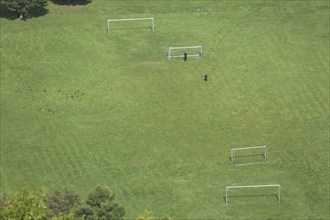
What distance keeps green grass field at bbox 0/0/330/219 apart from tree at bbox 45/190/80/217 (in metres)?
8.02

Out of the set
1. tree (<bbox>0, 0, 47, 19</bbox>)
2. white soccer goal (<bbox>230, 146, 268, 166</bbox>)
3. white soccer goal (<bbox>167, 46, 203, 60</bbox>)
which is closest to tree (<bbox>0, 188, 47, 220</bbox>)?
white soccer goal (<bbox>230, 146, 268, 166</bbox>)

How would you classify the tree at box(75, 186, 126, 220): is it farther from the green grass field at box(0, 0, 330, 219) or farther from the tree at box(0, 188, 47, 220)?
the tree at box(0, 188, 47, 220)

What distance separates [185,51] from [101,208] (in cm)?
3732

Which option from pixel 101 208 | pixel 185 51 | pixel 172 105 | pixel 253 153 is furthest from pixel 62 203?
pixel 185 51

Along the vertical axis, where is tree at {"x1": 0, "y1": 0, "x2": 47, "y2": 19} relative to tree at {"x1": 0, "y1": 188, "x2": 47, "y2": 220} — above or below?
above

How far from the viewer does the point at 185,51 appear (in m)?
98.2

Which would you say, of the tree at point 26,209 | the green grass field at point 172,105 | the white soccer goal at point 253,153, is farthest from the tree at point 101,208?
the white soccer goal at point 253,153

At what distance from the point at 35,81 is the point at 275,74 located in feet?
89.1

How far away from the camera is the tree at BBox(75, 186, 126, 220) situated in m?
64.1

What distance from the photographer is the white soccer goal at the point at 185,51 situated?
97.3 meters

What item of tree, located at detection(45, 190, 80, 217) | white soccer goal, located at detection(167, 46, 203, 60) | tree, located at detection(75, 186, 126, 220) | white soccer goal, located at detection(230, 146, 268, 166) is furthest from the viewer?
white soccer goal, located at detection(167, 46, 203, 60)

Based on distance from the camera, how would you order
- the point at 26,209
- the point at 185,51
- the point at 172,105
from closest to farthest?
1. the point at 26,209
2. the point at 172,105
3. the point at 185,51

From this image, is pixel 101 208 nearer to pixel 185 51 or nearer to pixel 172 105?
pixel 172 105

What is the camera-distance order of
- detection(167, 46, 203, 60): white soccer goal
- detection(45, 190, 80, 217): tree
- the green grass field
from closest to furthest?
detection(45, 190, 80, 217): tree, the green grass field, detection(167, 46, 203, 60): white soccer goal
